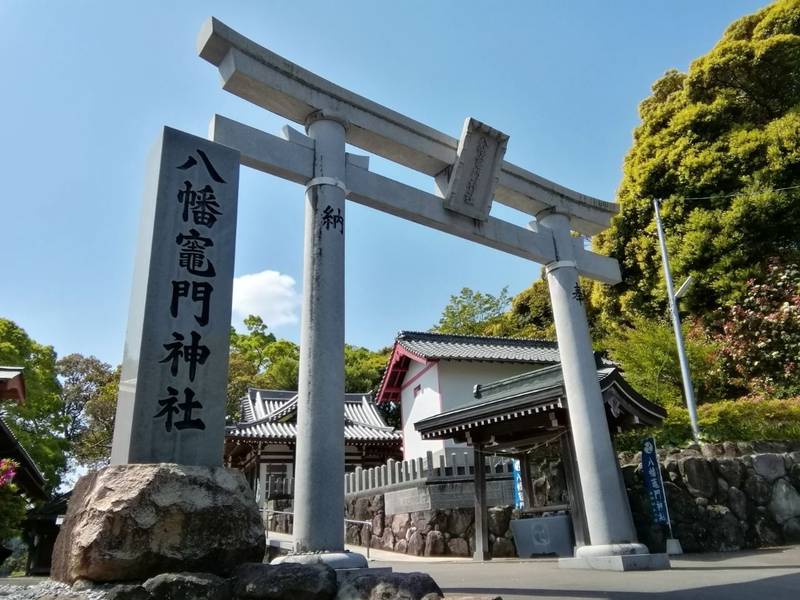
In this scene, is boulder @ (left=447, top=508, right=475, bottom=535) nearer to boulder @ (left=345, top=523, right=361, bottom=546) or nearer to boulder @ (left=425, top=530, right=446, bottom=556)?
boulder @ (left=425, top=530, right=446, bottom=556)

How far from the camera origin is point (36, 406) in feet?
89.5

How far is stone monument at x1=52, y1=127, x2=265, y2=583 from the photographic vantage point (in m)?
3.47

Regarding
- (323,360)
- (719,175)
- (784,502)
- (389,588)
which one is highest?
(719,175)

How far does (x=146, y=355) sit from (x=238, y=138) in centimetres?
308

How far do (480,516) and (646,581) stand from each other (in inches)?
202

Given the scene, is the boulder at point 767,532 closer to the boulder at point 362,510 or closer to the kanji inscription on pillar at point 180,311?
the boulder at point 362,510

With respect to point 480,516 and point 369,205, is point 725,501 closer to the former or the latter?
point 480,516

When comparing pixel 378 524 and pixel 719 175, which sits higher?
pixel 719 175

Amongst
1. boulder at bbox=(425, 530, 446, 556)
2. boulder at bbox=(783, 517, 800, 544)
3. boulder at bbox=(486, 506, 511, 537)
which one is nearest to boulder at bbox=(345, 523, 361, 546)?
boulder at bbox=(425, 530, 446, 556)

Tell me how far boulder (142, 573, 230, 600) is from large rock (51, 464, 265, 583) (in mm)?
197

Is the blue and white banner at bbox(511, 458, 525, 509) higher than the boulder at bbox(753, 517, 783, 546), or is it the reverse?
the blue and white banner at bbox(511, 458, 525, 509)

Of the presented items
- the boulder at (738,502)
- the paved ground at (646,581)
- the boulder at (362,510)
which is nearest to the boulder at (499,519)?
the paved ground at (646,581)

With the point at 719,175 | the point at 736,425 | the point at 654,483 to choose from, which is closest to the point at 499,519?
the point at 654,483

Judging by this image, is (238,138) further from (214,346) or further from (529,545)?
(529,545)
